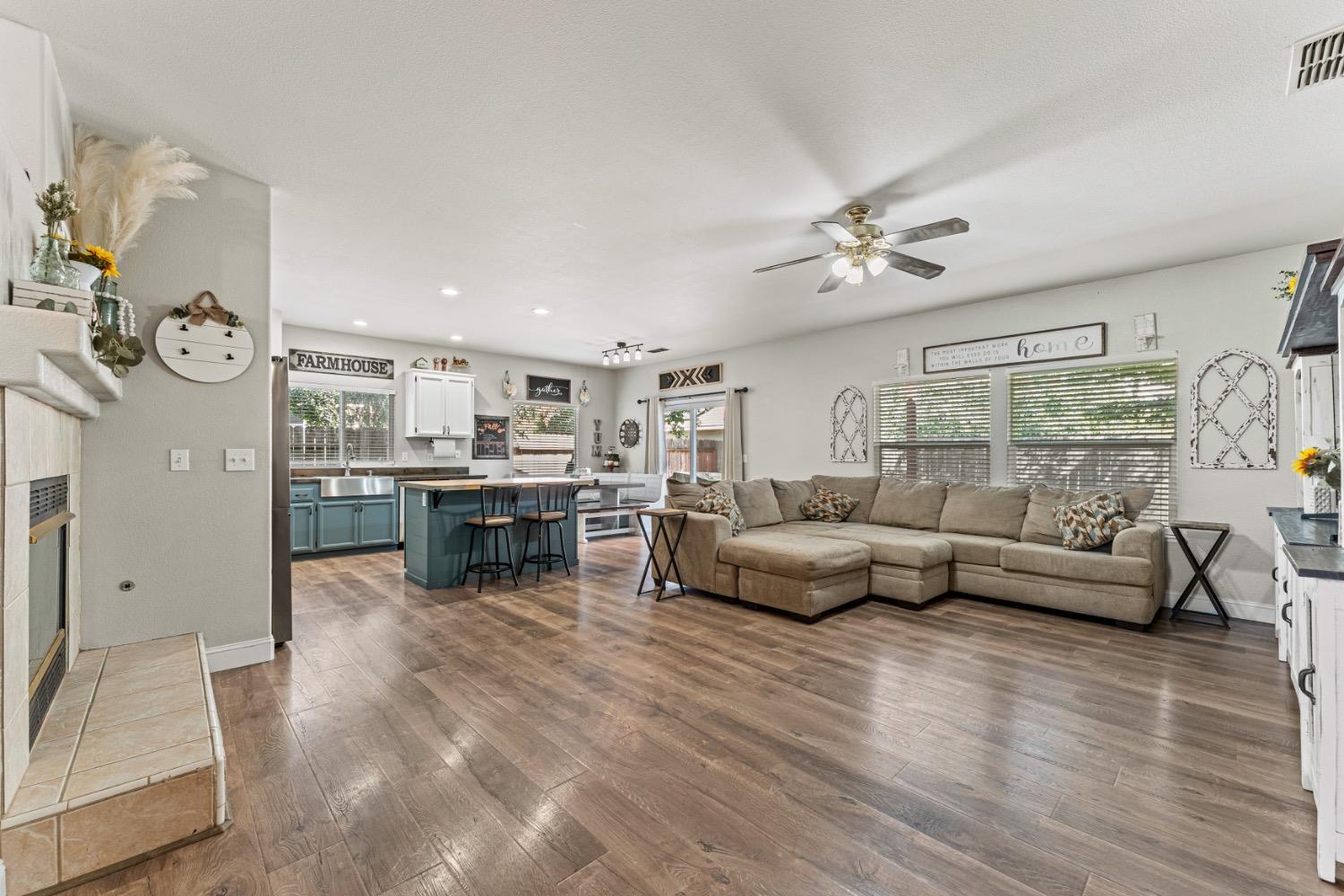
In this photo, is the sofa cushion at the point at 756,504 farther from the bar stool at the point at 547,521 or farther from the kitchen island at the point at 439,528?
the kitchen island at the point at 439,528

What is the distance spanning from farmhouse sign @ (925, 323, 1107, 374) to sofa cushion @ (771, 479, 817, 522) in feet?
5.77

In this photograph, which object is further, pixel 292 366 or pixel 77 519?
pixel 292 366

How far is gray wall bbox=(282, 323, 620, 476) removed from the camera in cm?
685

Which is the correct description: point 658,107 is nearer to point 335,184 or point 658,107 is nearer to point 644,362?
point 335,184

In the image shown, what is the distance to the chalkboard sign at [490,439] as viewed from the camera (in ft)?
26.4

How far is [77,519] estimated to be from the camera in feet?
8.39

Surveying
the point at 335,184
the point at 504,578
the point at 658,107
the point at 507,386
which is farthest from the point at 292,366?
the point at 658,107

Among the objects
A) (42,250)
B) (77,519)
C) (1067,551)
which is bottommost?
(1067,551)

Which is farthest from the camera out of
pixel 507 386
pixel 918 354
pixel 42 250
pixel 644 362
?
pixel 644 362

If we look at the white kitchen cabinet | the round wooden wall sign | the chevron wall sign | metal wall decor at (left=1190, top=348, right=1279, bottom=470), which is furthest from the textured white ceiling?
the chevron wall sign

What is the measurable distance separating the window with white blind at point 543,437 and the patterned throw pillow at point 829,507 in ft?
14.7

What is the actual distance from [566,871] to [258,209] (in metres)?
3.53

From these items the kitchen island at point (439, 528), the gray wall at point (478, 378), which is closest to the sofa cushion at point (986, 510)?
the kitchen island at point (439, 528)

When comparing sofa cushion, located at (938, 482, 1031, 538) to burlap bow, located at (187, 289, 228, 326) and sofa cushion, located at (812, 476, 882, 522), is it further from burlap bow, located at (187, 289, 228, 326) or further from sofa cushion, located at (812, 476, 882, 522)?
burlap bow, located at (187, 289, 228, 326)
